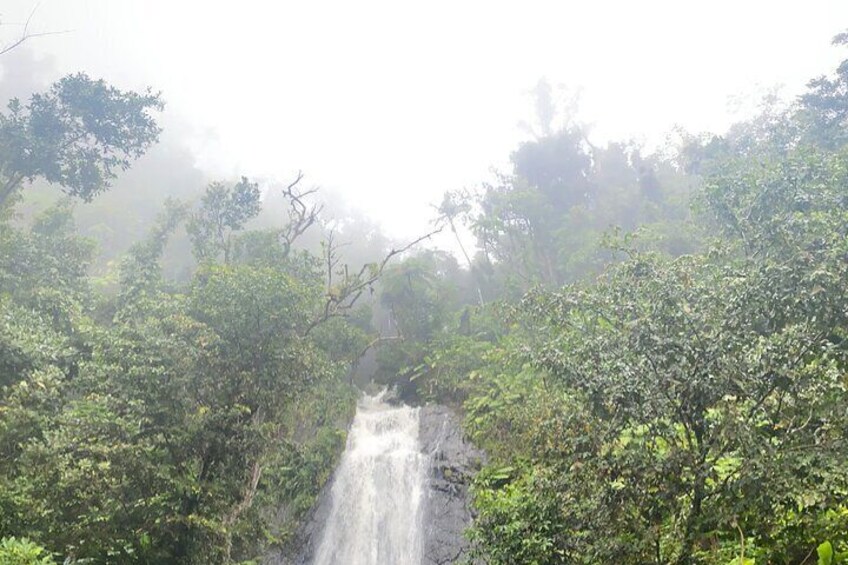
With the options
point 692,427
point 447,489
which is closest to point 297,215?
point 447,489

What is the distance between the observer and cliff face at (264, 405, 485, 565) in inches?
589

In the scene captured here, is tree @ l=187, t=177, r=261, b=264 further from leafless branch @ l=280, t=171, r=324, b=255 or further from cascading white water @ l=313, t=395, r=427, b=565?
cascading white water @ l=313, t=395, r=427, b=565

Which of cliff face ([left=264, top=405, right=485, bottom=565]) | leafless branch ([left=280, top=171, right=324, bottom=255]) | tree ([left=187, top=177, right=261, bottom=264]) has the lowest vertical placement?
cliff face ([left=264, top=405, right=485, bottom=565])

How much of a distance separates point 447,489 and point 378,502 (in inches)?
95.1

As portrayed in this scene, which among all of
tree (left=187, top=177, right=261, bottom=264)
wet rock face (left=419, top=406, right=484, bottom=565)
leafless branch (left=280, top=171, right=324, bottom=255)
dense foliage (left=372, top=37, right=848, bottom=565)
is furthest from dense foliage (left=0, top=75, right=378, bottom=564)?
tree (left=187, top=177, right=261, bottom=264)

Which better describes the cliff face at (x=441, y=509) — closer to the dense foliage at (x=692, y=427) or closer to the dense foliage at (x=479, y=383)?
the dense foliage at (x=479, y=383)

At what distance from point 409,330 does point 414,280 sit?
281cm

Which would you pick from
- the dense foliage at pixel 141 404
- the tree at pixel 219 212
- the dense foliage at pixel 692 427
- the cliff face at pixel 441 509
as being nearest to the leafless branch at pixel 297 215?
the tree at pixel 219 212

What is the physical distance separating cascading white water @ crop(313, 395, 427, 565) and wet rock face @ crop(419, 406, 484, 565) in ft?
1.17

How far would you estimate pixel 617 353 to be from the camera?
7480mm

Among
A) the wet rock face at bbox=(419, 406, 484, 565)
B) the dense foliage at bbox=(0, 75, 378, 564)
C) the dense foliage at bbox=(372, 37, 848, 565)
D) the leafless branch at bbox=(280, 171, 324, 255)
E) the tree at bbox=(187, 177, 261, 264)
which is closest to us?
the dense foliage at bbox=(372, 37, 848, 565)

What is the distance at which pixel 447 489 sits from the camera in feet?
54.0

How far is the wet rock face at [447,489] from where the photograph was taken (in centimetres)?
1487

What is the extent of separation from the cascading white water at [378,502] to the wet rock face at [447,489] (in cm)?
36
